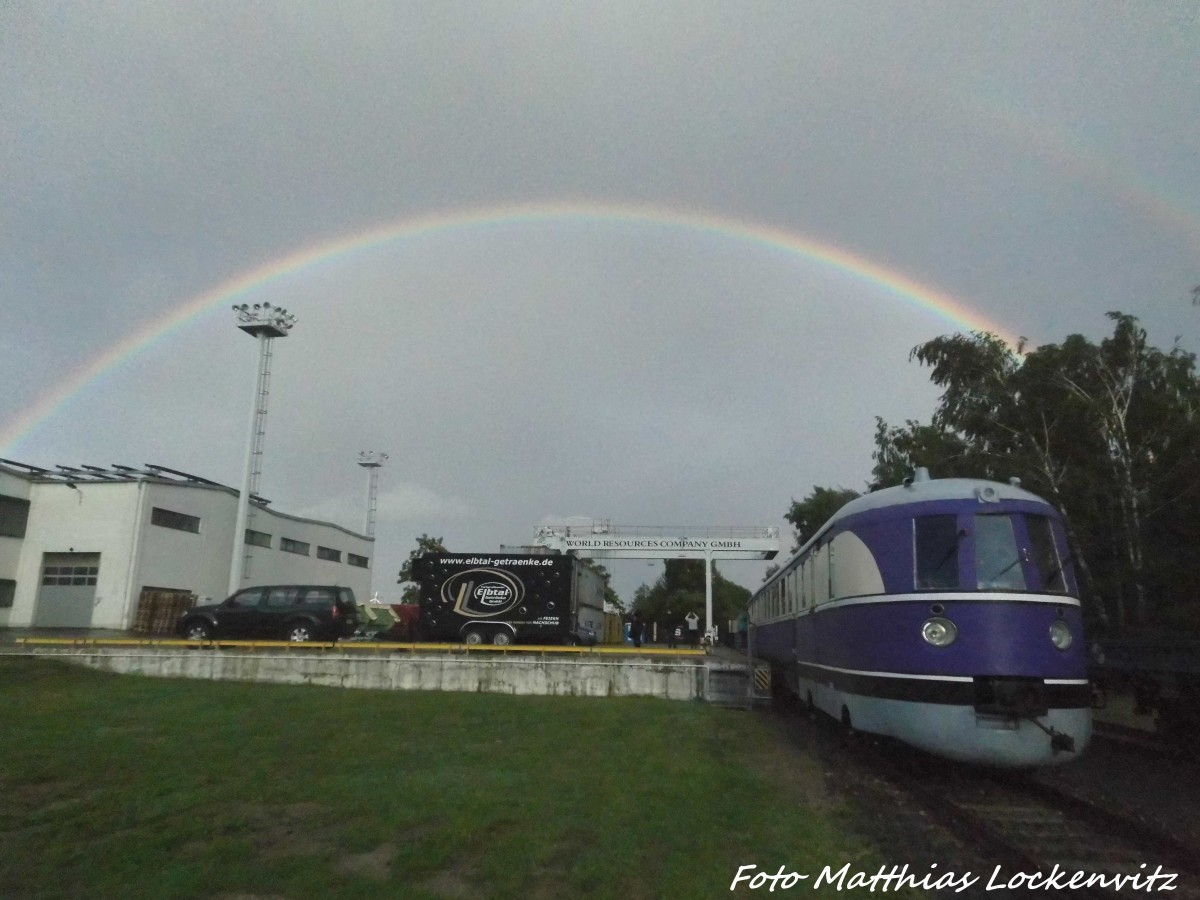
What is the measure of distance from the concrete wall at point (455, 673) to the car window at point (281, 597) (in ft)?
9.73

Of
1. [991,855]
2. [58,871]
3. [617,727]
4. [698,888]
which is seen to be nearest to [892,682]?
[991,855]

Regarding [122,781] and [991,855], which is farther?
[122,781]

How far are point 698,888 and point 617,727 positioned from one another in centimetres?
832

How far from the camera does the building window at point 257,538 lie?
41.6 meters

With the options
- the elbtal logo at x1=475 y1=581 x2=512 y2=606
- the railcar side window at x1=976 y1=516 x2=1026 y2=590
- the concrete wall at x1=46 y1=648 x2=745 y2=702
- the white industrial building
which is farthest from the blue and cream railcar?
the white industrial building

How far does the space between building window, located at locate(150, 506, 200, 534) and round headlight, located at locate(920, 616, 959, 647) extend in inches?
1377

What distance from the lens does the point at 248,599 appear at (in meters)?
23.8

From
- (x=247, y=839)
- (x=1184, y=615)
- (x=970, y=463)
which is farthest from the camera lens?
(x=970, y=463)

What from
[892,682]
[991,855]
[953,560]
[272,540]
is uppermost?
[272,540]

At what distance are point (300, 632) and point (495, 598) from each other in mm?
5825

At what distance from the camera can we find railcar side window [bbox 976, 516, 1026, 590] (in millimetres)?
8852

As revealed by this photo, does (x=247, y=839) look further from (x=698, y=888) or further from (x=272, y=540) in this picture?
(x=272, y=540)

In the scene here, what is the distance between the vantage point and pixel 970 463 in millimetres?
28578

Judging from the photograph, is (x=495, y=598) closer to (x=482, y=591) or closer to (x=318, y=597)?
(x=482, y=591)
